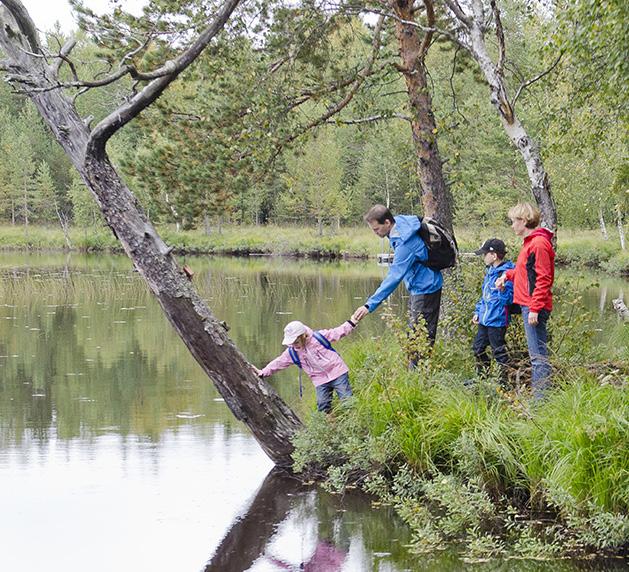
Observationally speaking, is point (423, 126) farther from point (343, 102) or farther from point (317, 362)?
point (317, 362)

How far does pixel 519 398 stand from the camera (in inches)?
250

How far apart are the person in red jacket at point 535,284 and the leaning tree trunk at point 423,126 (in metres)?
3.44

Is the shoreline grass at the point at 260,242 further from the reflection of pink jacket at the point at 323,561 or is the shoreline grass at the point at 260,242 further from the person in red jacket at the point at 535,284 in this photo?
the reflection of pink jacket at the point at 323,561

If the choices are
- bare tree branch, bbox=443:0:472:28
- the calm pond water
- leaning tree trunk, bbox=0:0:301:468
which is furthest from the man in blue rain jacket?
bare tree branch, bbox=443:0:472:28

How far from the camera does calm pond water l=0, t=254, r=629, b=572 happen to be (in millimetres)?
6070

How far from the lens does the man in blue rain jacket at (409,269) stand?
24.2 ft

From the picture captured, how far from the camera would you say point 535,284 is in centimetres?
682

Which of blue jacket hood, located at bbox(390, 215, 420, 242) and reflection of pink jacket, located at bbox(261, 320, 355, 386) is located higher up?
blue jacket hood, located at bbox(390, 215, 420, 242)

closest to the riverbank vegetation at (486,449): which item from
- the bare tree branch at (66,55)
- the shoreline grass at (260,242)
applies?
the bare tree branch at (66,55)

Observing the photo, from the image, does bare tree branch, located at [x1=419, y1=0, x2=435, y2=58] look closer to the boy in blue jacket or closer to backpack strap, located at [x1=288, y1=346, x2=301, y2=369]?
the boy in blue jacket

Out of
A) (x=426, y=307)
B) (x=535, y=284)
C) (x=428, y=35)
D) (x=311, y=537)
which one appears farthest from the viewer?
(x=428, y=35)

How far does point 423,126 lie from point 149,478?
16.4 feet

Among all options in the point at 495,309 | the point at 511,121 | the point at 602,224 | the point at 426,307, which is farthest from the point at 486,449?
the point at 602,224

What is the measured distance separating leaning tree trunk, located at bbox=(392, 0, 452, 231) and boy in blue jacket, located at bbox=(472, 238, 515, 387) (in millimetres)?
2874
